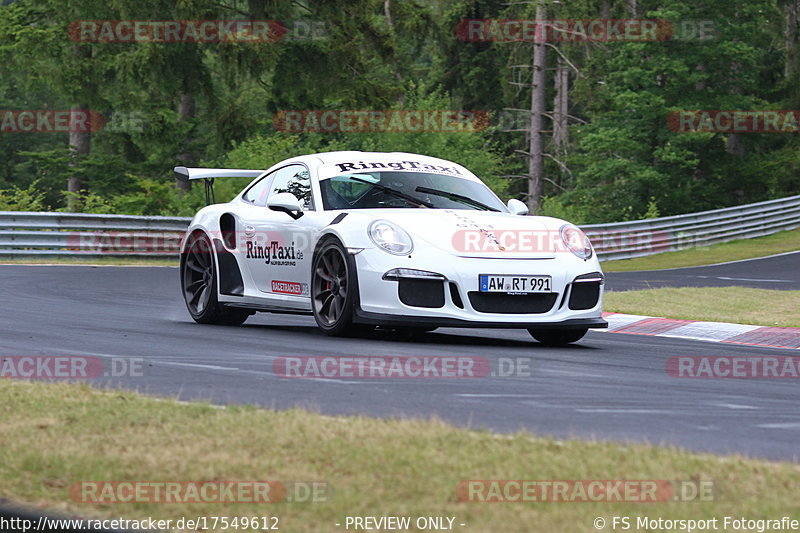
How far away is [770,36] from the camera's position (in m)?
58.0

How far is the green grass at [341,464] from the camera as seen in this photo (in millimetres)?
4090

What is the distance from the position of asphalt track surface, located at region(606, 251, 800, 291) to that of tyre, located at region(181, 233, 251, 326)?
9733 millimetres

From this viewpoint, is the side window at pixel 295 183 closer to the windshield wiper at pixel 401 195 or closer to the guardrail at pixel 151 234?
the windshield wiper at pixel 401 195

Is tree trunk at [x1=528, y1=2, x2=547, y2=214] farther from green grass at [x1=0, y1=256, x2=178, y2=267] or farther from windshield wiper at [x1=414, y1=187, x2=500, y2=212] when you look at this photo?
windshield wiper at [x1=414, y1=187, x2=500, y2=212]

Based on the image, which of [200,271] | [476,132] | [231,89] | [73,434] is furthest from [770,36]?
[73,434]

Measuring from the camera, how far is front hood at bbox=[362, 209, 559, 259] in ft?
31.2

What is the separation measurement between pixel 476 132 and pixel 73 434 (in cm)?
3978

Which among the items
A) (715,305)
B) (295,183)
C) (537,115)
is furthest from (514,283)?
(537,115)

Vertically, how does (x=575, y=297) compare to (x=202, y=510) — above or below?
below

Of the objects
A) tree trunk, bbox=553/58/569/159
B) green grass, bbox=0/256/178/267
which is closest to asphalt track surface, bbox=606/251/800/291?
green grass, bbox=0/256/178/267

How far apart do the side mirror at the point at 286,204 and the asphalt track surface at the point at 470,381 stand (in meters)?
1.02

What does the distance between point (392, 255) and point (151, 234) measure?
18.3m

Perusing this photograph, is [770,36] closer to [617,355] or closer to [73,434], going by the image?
[617,355]

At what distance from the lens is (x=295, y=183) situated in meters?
11.1
